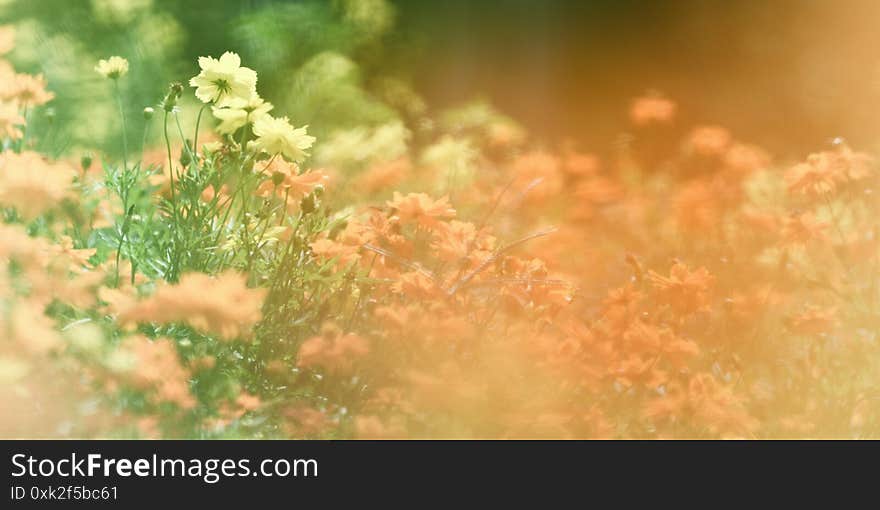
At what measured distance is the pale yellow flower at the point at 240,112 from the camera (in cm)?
87

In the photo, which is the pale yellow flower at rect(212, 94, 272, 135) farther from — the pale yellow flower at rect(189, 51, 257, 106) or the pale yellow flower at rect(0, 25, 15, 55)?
the pale yellow flower at rect(0, 25, 15, 55)

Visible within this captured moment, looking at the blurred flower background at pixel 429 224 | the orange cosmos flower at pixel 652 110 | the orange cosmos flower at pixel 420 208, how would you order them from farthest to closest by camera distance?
the orange cosmos flower at pixel 652 110 → the orange cosmos flower at pixel 420 208 → the blurred flower background at pixel 429 224

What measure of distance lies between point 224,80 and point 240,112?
33 millimetres

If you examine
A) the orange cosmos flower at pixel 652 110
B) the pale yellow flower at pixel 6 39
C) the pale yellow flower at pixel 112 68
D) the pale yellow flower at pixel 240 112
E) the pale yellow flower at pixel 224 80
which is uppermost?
the orange cosmos flower at pixel 652 110

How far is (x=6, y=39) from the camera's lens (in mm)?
1014

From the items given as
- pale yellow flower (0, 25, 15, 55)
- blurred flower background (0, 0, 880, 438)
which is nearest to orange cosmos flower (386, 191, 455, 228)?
blurred flower background (0, 0, 880, 438)

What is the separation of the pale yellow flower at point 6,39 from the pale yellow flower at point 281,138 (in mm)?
350

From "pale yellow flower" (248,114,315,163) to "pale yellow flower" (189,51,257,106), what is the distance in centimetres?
4

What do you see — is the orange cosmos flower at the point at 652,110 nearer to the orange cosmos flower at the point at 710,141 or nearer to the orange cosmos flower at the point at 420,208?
the orange cosmos flower at the point at 710,141

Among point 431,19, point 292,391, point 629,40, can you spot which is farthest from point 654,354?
point 629,40

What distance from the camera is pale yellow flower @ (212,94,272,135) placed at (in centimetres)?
87

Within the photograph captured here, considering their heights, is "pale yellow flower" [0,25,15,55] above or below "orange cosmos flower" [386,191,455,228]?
above

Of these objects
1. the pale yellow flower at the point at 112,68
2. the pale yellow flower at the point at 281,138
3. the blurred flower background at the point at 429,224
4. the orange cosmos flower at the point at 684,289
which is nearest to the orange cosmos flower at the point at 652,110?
the blurred flower background at the point at 429,224

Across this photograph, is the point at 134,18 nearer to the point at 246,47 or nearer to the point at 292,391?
the point at 246,47
